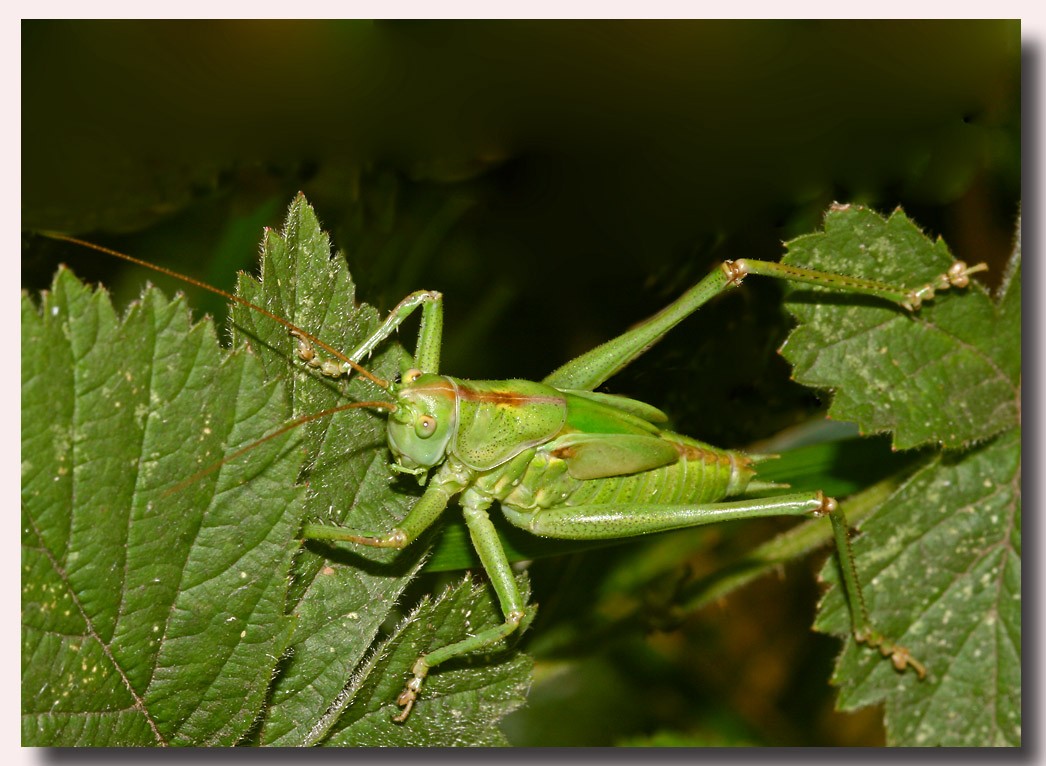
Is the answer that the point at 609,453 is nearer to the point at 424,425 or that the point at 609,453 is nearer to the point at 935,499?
the point at 424,425

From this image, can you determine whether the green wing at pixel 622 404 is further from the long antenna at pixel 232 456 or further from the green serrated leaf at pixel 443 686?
the long antenna at pixel 232 456

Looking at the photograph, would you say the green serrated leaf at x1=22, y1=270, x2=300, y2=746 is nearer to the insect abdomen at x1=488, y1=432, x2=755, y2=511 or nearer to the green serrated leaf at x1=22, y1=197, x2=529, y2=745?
the green serrated leaf at x1=22, y1=197, x2=529, y2=745

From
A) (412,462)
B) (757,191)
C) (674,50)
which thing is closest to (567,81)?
(674,50)

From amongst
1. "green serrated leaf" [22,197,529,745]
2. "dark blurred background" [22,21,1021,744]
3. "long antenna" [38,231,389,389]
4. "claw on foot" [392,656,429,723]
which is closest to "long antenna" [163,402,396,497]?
"green serrated leaf" [22,197,529,745]

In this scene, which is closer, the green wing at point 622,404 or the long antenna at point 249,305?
the long antenna at point 249,305

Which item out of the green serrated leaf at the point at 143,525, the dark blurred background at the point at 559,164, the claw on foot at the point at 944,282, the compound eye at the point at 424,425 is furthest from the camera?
the claw on foot at the point at 944,282

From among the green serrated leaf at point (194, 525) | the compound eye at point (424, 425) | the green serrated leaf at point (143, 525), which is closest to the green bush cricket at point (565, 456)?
the compound eye at point (424, 425)

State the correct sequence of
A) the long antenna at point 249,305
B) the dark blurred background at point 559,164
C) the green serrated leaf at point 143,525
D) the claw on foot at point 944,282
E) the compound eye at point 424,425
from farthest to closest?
the claw on foot at point 944,282, the dark blurred background at point 559,164, the compound eye at point 424,425, the long antenna at point 249,305, the green serrated leaf at point 143,525
